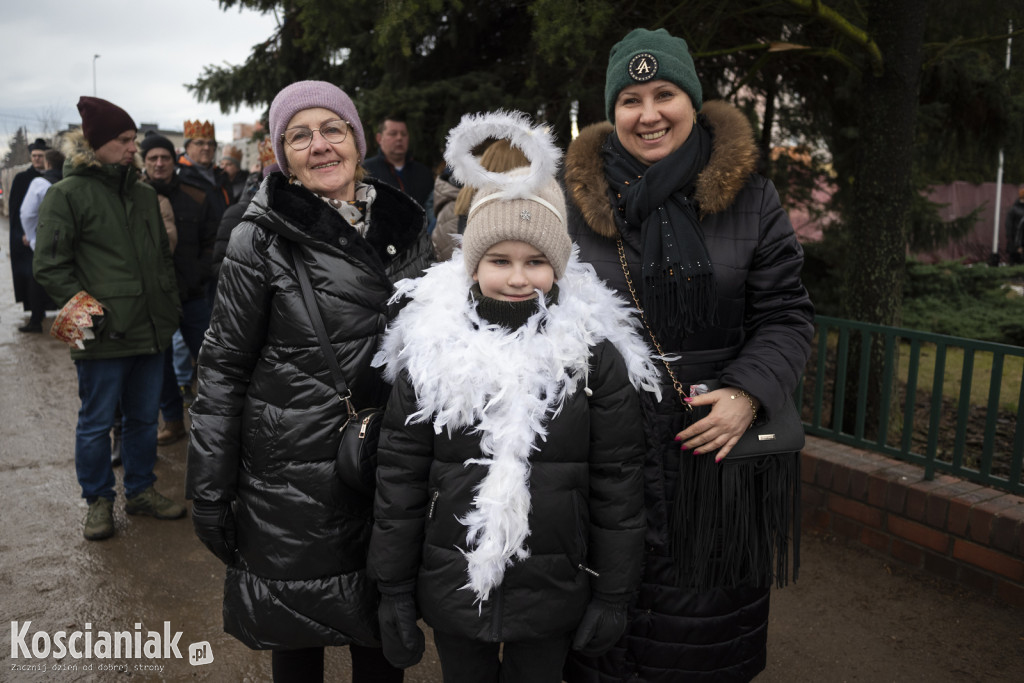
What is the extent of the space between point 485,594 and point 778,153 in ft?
22.1

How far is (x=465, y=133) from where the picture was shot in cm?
209

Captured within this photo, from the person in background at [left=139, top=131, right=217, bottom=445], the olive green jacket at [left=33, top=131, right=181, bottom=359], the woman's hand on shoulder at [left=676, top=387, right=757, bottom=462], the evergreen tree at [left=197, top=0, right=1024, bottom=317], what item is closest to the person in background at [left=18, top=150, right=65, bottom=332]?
the person in background at [left=139, top=131, right=217, bottom=445]

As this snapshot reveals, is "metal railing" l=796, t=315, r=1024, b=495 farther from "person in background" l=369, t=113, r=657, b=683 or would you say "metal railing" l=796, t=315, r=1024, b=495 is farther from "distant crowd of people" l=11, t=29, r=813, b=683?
"person in background" l=369, t=113, r=657, b=683

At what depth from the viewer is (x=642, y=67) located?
217 cm

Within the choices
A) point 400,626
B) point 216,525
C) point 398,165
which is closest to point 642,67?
point 400,626

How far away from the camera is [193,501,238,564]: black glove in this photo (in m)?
2.27

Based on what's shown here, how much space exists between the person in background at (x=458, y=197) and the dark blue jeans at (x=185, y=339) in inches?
102

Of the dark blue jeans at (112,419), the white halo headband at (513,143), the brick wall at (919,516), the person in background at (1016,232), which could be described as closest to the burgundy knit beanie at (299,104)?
the white halo headband at (513,143)

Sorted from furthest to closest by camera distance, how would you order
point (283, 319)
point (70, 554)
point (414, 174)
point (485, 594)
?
point (414, 174), point (70, 554), point (283, 319), point (485, 594)

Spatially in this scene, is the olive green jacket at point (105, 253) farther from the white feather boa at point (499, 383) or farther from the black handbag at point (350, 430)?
the white feather boa at point (499, 383)

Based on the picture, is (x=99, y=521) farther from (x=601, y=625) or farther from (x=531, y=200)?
(x=531, y=200)

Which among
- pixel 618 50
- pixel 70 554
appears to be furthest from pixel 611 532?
pixel 70 554

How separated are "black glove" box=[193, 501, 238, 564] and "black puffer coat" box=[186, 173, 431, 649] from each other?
3cm

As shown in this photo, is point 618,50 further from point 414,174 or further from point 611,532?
point 414,174
